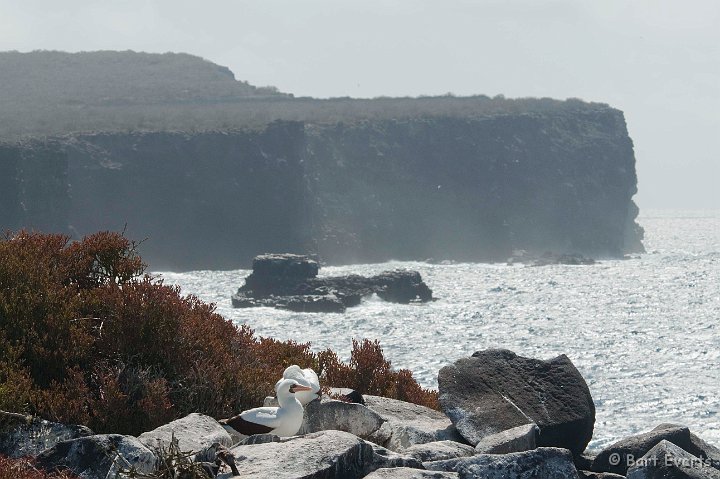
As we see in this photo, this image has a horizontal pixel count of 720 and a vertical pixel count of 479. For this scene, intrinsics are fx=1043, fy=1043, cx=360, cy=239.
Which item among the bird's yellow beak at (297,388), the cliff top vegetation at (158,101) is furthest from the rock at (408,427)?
the cliff top vegetation at (158,101)

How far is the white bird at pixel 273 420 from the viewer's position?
9.12 meters

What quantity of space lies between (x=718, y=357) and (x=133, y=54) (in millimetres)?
151712

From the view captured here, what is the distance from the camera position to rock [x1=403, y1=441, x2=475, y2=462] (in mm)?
8789

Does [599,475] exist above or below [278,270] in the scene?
above

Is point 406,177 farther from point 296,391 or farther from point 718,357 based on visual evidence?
Answer: point 296,391

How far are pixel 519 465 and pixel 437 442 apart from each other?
149 centimetres

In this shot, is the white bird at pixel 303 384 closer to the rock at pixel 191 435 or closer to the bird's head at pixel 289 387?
the bird's head at pixel 289 387

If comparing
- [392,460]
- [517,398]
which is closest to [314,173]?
[517,398]

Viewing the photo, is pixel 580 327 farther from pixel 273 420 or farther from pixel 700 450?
pixel 273 420

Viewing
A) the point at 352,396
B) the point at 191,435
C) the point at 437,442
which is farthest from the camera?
the point at 352,396

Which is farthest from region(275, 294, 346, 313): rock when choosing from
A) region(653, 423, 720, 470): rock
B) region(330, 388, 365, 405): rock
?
region(653, 423, 720, 470): rock

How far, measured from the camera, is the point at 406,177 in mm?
159375

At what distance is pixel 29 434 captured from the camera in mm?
8898

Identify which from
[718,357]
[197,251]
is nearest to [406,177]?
[197,251]
